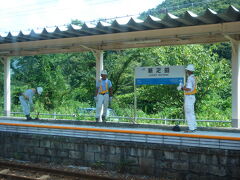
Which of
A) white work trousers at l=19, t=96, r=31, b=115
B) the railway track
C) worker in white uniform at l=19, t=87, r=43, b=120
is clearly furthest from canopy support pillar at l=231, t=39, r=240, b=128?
white work trousers at l=19, t=96, r=31, b=115

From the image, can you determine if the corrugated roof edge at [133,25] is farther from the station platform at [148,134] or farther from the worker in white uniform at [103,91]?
the station platform at [148,134]

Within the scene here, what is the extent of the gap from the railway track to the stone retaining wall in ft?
2.50

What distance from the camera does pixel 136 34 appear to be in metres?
11.4

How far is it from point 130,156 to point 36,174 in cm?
248

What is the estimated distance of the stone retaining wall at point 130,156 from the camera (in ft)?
22.7

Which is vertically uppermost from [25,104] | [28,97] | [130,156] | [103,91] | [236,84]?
[236,84]

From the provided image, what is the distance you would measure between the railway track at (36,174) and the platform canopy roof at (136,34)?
5158mm

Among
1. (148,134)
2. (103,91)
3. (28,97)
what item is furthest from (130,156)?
(28,97)

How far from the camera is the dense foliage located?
54.0 ft

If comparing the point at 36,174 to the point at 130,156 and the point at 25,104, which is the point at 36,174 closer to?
the point at 130,156

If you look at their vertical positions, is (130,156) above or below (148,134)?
below

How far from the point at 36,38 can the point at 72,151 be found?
607cm

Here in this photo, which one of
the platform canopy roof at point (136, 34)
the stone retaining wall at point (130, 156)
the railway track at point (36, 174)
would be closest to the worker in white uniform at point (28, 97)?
the platform canopy roof at point (136, 34)

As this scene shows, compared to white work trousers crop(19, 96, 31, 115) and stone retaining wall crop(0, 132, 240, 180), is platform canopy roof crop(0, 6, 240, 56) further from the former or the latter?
stone retaining wall crop(0, 132, 240, 180)
